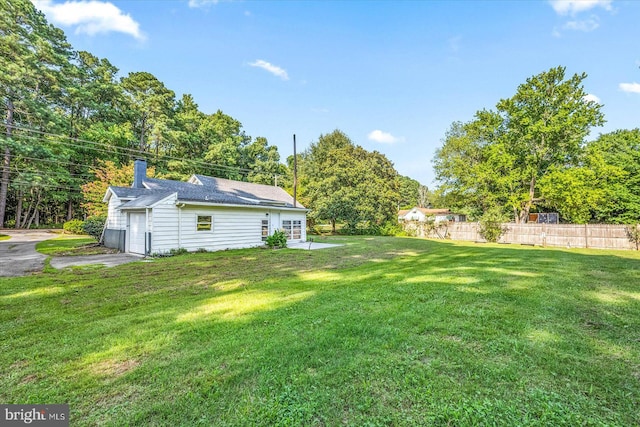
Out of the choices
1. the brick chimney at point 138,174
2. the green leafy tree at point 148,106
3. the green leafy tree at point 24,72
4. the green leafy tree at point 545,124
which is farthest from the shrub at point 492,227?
the green leafy tree at point 24,72

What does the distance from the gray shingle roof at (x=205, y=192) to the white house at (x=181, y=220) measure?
0.05 meters

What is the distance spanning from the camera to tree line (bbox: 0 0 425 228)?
74.0ft

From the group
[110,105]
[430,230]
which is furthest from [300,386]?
[110,105]

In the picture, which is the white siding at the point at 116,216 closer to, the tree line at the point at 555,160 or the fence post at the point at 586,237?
the tree line at the point at 555,160

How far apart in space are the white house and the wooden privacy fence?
43.0 feet

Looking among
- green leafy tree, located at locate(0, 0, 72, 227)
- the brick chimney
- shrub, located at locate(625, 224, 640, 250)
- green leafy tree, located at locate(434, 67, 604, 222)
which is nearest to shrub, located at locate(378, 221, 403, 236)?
green leafy tree, located at locate(434, 67, 604, 222)

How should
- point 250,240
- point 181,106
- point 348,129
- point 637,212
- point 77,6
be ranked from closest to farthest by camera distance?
point 77,6
point 250,240
point 637,212
point 348,129
point 181,106

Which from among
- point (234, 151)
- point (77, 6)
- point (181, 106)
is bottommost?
point (234, 151)

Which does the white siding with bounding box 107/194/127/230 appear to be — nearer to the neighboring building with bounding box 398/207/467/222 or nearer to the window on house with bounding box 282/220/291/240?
the window on house with bounding box 282/220/291/240

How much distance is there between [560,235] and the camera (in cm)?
1656

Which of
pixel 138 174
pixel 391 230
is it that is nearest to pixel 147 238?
pixel 138 174

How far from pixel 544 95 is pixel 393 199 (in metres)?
14.4

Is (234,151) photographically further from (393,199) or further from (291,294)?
(291,294)

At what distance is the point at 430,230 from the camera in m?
23.0
